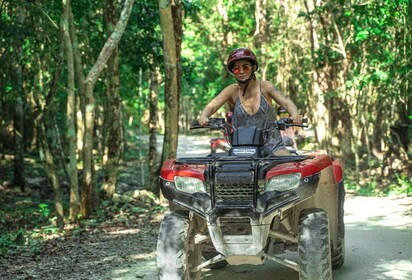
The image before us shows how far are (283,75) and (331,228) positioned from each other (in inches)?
850

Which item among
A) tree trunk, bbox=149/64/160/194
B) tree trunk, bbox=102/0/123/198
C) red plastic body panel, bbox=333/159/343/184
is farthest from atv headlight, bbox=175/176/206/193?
tree trunk, bbox=149/64/160/194

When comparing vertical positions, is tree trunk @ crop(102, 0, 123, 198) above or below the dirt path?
above

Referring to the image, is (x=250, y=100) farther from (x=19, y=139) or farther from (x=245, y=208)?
(x=19, y=139)

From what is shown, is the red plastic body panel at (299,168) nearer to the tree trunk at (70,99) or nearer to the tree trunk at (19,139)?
the tree trunk at (70,99)

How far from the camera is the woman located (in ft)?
20.2

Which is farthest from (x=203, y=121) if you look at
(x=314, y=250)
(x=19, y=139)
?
(x=19, y=139)

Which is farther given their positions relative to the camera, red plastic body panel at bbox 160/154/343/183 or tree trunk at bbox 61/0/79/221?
tree trunk at bbox 61/0/79/221

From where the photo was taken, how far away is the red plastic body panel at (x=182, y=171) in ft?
17.3

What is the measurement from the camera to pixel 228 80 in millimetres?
29078

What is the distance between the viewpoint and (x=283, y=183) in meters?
5.12

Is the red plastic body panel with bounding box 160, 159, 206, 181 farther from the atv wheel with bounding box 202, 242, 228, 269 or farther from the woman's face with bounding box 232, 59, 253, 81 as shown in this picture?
the woman's face with bounding box 232, 59, 253, 81

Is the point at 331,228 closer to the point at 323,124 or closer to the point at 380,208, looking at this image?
the point at 380,208

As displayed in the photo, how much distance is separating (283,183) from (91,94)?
759 centimetres

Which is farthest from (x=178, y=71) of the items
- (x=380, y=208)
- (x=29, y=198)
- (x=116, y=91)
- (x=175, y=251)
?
(x=175, y=251)
